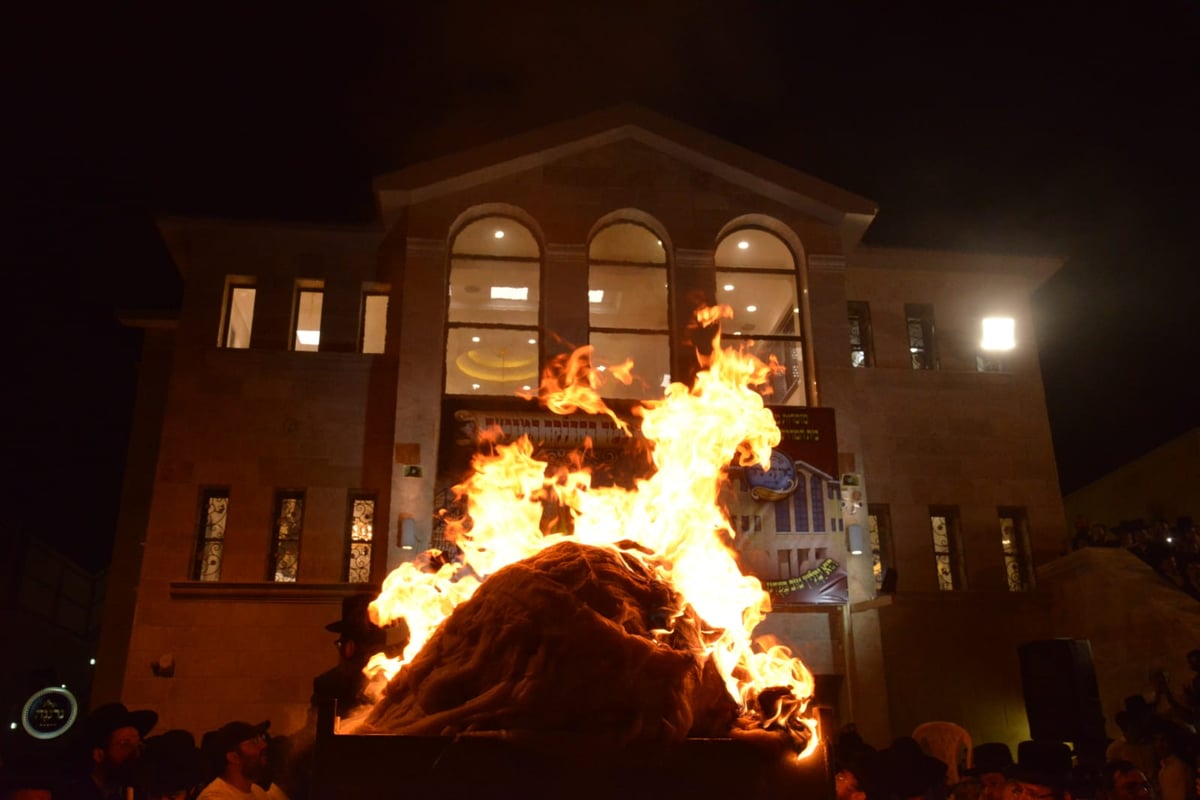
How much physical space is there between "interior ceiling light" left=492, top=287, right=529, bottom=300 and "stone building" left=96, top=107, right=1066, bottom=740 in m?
0.04

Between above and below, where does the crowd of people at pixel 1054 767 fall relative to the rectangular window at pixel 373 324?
below

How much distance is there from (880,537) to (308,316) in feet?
41.7

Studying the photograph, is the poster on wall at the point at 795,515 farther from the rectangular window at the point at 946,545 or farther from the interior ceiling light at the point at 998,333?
the interior ceiling light at the point at 998,333

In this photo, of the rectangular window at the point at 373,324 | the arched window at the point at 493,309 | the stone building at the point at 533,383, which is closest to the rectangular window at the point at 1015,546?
the stone building at the point at 533,383

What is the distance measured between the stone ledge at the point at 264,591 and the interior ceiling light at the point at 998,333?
46.8 ft

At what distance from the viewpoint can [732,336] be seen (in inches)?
754

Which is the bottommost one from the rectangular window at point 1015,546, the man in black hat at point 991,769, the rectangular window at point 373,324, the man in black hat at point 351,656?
the man in black hat at point 991,769

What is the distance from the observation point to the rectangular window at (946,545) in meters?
19.4

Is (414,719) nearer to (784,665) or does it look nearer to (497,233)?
(784,665)

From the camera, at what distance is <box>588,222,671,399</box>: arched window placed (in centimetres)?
1944

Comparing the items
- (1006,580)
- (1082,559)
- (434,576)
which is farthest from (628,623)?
(1006,580)

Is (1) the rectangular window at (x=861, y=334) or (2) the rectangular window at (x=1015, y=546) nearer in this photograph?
(2) the rectangular window at (x=1015, y=546)

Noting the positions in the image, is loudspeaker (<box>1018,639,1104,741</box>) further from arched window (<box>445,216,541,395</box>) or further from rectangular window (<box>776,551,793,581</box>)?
arched window (<box>445,216,541,395</box>)

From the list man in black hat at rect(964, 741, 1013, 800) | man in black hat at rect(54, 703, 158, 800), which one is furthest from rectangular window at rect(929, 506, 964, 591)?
man in black hat at rect(54, 703, 158, 800)
